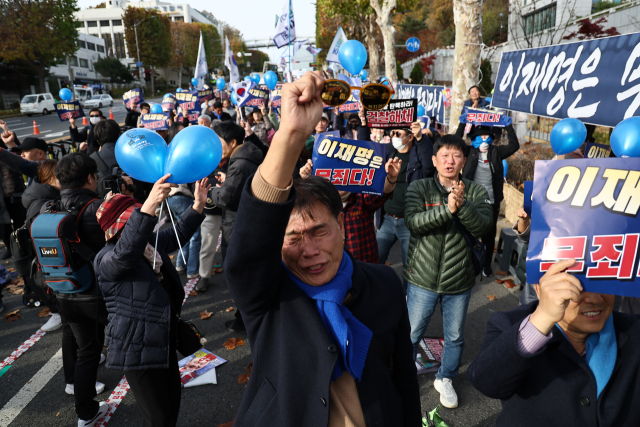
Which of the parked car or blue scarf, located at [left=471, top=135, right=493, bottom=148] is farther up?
the parked car

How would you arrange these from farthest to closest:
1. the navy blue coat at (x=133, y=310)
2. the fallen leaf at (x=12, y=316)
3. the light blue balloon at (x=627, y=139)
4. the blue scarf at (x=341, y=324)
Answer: the fallen leaf at (x=12, y=316)
the navy blue coat at (x=133, y=310)
the light blue balloon at (x=627, y=139)
the blue scarf at (x=341, y=324)

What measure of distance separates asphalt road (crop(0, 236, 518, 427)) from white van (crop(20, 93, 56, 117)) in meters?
30.8

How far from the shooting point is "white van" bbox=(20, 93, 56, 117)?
Answer: 29.5 metres

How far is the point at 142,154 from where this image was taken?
8.64 feet

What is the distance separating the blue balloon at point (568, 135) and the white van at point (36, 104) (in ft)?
113

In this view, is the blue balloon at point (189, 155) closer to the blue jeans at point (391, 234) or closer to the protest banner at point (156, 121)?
the blue jeans at point (391, 234)

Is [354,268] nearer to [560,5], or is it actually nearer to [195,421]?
[195,421]

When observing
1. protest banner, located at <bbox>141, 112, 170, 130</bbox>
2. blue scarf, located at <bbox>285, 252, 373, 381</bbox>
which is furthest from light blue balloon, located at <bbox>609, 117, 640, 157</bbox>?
protest banner, located at <bbox>141, 112, 170, 130</bbox>

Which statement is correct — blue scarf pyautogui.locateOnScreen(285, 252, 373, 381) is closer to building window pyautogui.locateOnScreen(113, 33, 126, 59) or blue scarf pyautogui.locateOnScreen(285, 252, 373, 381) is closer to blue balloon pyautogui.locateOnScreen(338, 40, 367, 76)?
blue balloon pyautogui.locateOnScreen(338, 40, 367, 76)

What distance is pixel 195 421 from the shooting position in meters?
3.24

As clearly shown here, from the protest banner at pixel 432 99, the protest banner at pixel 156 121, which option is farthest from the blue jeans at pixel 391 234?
the protest banner at pixel 156 121

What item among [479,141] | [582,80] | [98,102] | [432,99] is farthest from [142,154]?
[98,102]

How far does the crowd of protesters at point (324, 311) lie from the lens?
50.0 inches

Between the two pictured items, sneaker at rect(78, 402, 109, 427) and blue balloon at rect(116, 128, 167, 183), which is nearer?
blue balloon at rect(116, 128, 167, 183)
